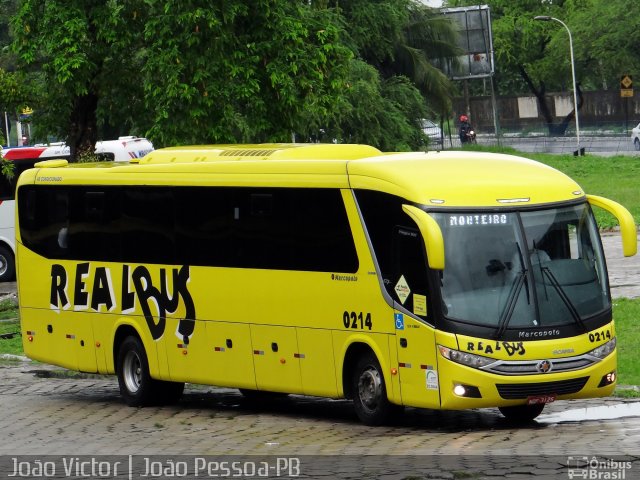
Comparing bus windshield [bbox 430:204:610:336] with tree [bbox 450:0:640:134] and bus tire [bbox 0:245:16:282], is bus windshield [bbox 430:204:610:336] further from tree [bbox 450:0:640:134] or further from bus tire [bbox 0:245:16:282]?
tree [bbox 450:0:640:134]

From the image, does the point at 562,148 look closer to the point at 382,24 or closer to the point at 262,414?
the point at 382,24

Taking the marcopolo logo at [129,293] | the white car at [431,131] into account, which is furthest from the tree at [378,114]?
the marcopolo logo at [129,293]

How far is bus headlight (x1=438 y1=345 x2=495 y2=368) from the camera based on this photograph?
47.1 ft

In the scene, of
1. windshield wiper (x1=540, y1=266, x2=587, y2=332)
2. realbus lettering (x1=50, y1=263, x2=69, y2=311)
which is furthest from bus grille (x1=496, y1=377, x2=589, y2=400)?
realbus lettering (x1=50, y1=263, x2=69, y2=311)

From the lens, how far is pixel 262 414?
57.0 feet

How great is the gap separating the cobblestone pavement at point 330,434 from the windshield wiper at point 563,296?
106 cm

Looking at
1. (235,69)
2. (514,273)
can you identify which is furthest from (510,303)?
(235,69)

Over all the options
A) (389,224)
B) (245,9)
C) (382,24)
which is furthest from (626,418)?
(382,24)

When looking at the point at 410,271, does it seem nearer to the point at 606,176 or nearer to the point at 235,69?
the point at 235,69

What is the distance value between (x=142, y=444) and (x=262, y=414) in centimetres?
290

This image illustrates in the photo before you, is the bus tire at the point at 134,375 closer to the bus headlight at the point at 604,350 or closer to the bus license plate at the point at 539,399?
the bus license plate at the point at 539,399

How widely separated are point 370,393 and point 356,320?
78 centimetres

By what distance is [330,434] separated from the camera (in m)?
14.9

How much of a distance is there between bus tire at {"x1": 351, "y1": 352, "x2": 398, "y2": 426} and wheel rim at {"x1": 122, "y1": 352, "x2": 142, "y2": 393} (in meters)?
4.24
